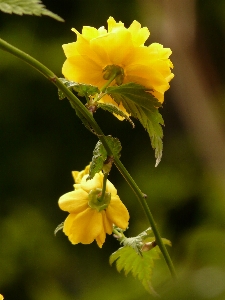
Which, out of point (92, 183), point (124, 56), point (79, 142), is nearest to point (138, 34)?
point (124, 56)

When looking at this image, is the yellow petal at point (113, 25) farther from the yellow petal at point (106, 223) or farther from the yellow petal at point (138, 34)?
the yellow petal at point (106, 223)

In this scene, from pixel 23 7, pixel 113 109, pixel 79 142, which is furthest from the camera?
pixel 79 142

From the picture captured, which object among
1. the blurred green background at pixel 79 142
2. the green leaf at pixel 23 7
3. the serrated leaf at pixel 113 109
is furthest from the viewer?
the blurred green background at pixel 79 142

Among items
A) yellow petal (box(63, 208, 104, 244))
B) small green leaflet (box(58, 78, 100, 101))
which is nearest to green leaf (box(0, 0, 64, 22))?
small green leaflet (box(58, 78, 100, 101))

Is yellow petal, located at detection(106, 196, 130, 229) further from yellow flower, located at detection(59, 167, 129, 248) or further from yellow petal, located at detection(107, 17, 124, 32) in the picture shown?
yellow petal, located at detection(107, 17, 124, 32)

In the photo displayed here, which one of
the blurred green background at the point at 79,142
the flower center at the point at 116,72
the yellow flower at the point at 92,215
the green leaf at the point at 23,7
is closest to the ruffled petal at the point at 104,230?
the yellow flower at the point at 92,215

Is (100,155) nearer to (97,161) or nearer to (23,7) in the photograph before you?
(97,161)

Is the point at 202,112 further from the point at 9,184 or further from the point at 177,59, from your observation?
the point at 9,184
